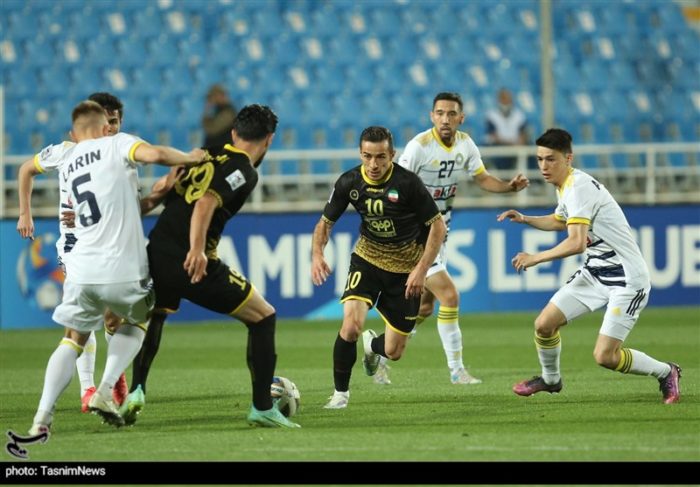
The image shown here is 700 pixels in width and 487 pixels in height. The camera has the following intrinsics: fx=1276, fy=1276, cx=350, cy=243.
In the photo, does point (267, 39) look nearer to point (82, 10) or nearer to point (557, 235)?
point (82, 10)

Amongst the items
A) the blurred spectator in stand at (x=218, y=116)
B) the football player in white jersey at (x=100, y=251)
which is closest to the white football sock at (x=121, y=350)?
the football player in white jersey at (x=100, y=251)

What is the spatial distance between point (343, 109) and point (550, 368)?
12.0 m

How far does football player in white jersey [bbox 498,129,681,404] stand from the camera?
8781 millimetres

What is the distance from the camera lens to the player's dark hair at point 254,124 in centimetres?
771

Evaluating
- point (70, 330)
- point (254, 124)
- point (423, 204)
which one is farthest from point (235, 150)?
point (423, 204)

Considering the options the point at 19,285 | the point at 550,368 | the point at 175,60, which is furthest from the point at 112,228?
the point at 175,60

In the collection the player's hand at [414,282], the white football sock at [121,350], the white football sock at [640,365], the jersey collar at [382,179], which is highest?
the jersey collar at [382,179]

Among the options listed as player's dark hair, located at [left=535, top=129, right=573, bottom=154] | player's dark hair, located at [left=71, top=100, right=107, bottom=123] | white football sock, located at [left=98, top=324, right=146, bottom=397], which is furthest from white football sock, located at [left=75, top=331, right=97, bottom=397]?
player's dark hair, located at [left=535, top=129, right=573, bottom=154]

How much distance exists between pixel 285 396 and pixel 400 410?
2.84 ft

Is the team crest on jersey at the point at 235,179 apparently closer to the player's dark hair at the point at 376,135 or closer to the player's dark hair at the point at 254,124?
the player's dark hair at the point at 254,124

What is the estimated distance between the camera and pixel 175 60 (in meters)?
21.0

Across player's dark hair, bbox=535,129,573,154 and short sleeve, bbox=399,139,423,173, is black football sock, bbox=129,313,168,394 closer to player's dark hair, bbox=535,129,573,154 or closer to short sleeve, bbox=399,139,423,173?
player's dark hair, bbox=535,129,573,154

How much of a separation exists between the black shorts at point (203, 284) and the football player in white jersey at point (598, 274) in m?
2.07

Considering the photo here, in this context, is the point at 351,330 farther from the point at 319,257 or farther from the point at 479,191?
the point at 479,191
